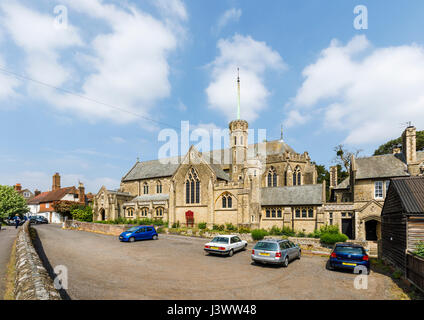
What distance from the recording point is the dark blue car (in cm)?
1299

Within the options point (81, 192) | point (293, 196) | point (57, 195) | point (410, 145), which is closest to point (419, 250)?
point (293, 196)

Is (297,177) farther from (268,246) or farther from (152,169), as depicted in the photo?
(268,246)

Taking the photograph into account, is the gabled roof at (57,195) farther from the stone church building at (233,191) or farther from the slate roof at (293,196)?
the slate roof at (293,196)

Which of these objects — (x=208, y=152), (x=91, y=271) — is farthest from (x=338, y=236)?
(x=208, y=152)

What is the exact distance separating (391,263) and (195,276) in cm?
1167

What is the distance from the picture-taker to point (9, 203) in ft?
147

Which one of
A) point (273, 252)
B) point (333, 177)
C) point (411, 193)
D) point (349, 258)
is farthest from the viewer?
point (333, 177)

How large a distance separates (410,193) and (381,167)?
67.6ft

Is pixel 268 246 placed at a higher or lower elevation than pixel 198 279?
higher

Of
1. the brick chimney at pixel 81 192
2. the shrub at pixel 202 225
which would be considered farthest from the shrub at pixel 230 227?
the brick chimney at pixel 81 192

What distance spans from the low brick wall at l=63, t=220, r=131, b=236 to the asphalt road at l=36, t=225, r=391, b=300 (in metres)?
12.9

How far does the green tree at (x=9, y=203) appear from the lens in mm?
44031

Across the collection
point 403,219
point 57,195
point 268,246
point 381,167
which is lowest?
→ point 268,246

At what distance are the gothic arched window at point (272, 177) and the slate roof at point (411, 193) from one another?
26.7 m
